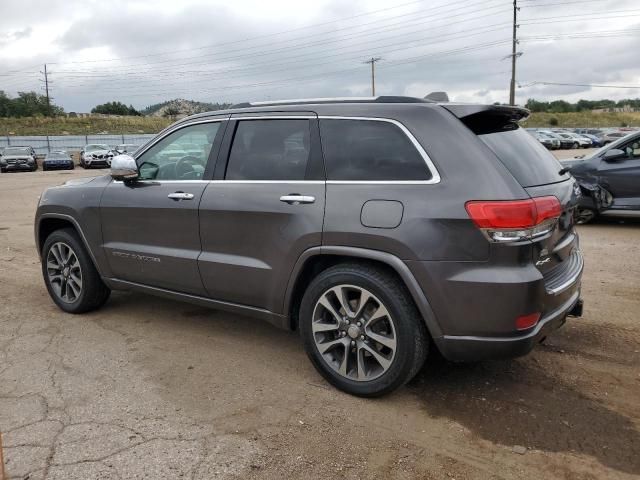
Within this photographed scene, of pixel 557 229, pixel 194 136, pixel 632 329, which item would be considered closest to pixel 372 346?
pixel 557 229

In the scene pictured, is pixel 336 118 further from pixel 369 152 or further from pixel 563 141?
pixel 563 141

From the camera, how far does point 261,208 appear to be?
12.1 feet

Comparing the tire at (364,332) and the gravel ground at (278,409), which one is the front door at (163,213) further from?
the tire at (364,332)

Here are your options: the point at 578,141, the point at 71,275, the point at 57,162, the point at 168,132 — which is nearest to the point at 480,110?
the point at 168,132

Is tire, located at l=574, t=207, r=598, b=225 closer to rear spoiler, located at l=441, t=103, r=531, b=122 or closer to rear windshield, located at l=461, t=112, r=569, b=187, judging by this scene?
rear windshield, located at l=461, t=112, r=569, b=187

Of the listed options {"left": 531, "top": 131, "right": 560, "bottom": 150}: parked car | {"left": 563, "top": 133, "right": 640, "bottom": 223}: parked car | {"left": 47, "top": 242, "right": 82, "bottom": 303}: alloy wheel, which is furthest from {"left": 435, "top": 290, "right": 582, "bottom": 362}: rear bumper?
{"left": 531, "top": 131, "right": 560, "bottom": 150}: parked car

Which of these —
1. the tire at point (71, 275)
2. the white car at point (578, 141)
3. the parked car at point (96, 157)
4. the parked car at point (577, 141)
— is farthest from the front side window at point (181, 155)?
the white car at point (578, 141)

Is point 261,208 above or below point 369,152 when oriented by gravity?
below

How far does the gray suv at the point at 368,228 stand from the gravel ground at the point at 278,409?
1.21 ft

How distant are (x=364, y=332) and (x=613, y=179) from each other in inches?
284

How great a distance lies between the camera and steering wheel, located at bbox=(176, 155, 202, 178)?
14.1 ft

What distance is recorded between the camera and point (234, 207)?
3840 millimetres

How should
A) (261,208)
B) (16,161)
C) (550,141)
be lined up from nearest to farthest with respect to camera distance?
(261,208) < (16,161) < (550,141)

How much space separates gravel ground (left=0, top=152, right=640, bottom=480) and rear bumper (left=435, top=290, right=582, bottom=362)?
393mm
